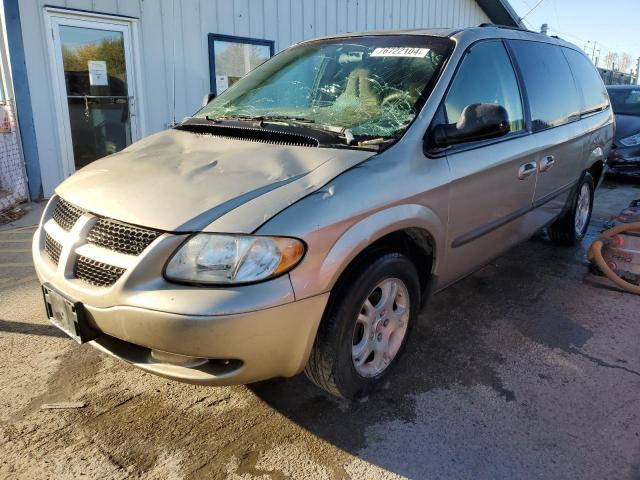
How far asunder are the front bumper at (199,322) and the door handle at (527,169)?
77.3 inches

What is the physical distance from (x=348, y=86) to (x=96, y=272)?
5.97 feet

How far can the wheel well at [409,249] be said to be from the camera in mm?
2410

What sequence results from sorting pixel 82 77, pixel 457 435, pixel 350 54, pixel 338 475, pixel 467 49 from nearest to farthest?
pixel 338 475 → pixel 457 435 → pixel 467 49 → pixel 350 54 → pixel 82 77

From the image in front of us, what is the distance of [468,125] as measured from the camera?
277 cm

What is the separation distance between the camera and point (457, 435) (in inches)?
94.7

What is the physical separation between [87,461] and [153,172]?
4.30ft

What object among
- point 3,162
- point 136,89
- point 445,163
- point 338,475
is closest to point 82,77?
point 136,89

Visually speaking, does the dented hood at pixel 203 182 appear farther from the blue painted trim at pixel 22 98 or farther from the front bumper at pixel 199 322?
the blue painted trim at pixel 22 98

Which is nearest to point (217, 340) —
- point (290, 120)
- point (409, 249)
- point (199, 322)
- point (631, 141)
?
point (199, 322)

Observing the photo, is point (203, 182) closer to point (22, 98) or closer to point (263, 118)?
point (263, 118)

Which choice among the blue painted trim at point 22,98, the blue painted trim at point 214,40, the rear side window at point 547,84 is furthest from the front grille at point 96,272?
the blue painted trim at point 214,40

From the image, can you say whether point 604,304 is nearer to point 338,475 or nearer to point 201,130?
point 338,475

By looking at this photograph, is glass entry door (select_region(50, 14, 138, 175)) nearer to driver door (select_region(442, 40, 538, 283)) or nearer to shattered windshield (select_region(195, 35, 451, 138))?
shattered windshield (select_region(195, 35, 451, 138))

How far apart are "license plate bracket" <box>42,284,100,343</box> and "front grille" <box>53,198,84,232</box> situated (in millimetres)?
305
